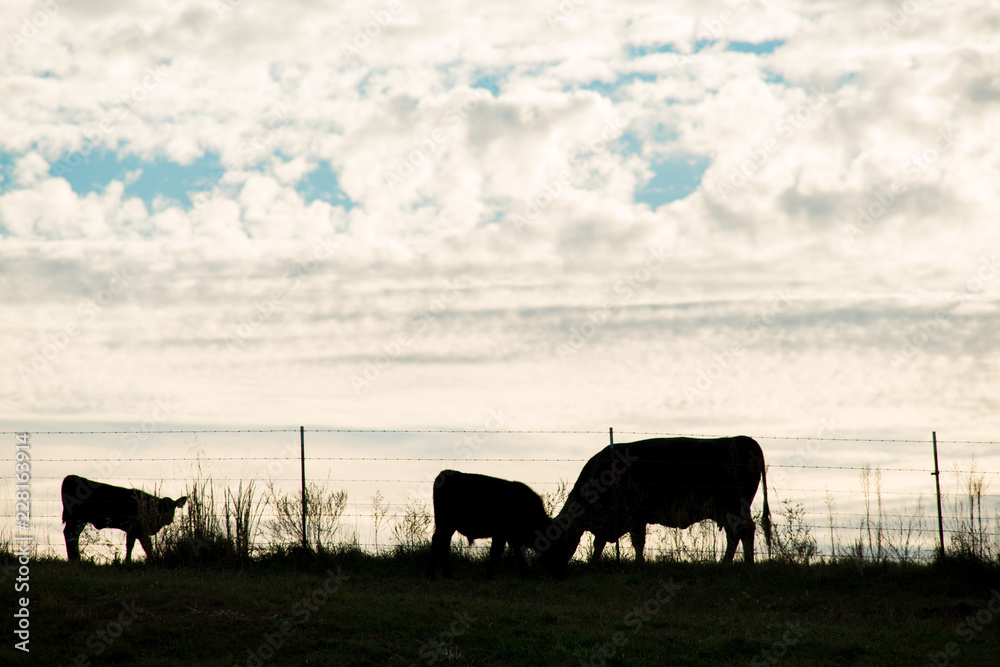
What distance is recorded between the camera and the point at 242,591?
1009 cm

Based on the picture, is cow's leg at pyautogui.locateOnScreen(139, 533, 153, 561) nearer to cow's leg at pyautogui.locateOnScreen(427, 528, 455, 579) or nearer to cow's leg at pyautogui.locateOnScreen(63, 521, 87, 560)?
cow's leg at pyautogui.locateOnScreen(63, 521, 87, 560)

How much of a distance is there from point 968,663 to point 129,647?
796cm

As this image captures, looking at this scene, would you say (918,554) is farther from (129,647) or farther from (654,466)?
(129,647)

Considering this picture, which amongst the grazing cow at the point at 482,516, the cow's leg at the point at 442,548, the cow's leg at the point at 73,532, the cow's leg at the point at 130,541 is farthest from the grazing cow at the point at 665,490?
the cow's leg at the point at 73,532

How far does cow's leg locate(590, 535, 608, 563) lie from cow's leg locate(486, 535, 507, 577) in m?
1.44

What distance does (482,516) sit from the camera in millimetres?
12320

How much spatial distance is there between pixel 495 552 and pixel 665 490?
12.6ft

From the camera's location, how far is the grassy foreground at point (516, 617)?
28.1 ft

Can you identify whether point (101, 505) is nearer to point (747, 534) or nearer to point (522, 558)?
point (522, 558)

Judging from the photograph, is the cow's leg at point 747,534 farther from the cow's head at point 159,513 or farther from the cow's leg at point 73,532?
the cow's leg at point 73,532

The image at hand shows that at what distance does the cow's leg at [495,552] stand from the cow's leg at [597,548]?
4.73 feet

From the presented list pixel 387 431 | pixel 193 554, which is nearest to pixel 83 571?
pixel 193 554

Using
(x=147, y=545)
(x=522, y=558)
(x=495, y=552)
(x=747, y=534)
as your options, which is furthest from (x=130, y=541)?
(x=747, y=534)

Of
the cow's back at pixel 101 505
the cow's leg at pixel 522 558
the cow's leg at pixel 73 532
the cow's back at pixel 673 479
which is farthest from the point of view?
the cow's back at pixel 101 505
